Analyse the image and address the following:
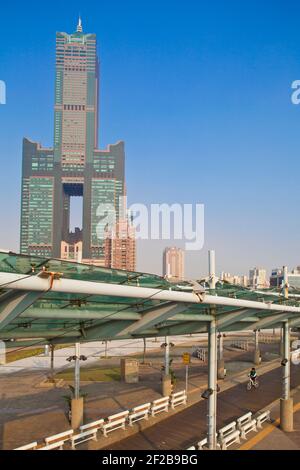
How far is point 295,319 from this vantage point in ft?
71.4

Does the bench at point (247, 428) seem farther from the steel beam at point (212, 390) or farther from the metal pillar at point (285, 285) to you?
the metal pillar at point (285, 285)

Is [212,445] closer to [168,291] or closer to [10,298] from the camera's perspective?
[168,291]

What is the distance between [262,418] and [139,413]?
560 cm

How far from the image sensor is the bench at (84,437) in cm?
1575

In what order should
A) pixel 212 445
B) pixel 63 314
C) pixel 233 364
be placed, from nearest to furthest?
pixel 63 314 < pixel 212 445 < pixel 233 364

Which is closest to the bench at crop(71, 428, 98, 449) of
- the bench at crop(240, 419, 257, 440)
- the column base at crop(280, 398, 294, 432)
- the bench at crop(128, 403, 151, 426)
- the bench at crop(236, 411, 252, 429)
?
the bench at crop(128, 403, 151, 426)

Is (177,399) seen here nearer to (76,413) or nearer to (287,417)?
(76,413)

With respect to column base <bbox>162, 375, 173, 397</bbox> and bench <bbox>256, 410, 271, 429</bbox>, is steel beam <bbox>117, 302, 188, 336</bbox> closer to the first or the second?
bench <bbox>256, 410, 271, 429</bbox>

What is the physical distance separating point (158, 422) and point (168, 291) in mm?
11896

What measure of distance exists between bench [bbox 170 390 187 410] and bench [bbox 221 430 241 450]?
17.1 ft

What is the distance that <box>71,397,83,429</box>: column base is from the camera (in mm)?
19188

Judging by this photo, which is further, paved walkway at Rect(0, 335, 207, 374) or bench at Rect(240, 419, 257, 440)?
paved walkway at Rect(0, 335, 207, 374)

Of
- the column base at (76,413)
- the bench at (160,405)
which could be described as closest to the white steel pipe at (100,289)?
the bench at (160,405)
